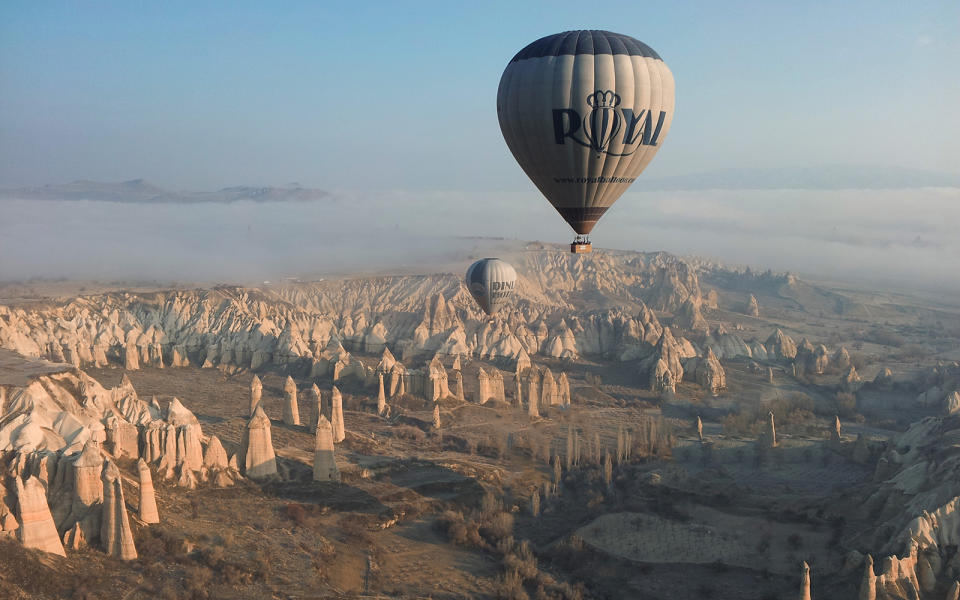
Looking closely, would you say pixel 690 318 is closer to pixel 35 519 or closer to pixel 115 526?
pixel 115 526

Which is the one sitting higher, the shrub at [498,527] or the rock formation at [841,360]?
the rock formation at [841,360]

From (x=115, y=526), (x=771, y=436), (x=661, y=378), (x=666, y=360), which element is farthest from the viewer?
(x=666, y=360)

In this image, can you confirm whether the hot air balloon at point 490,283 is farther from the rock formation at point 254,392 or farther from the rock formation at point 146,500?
the rock formation at point 146,500

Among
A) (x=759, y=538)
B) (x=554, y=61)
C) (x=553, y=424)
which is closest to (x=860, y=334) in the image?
(x=553, y=424)

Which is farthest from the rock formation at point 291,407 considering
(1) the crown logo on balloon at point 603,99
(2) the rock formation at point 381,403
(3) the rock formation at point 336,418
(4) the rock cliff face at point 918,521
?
(4) the rock cliff face at point 918,521

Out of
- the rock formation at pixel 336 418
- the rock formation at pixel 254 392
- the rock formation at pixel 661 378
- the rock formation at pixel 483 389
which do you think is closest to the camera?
the rock formation at pixel 336 418

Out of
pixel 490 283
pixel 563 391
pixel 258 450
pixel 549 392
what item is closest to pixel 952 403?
pixel 563 391
